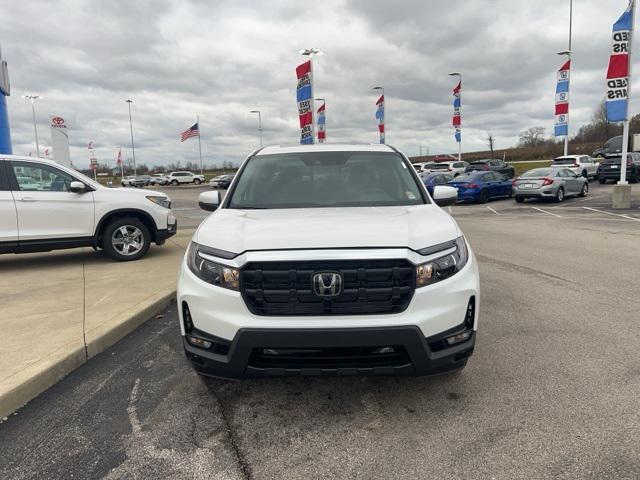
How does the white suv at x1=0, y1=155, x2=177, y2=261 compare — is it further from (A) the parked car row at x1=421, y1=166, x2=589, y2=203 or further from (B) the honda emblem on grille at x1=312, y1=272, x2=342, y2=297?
(A) the parked car row at x1=421, y1=166, x2=589, y2=203

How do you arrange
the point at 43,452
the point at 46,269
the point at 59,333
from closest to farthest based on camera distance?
the point at 43,452
the point at 59,333
the point at 46,269

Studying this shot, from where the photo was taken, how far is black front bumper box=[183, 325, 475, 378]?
2768 mm

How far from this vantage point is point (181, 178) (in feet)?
216

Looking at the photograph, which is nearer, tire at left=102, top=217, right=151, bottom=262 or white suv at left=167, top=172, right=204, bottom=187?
tire at left=102, top=217, right=151, bottom=262

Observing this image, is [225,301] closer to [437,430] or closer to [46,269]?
[437,430]

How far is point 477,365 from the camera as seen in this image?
3867mm

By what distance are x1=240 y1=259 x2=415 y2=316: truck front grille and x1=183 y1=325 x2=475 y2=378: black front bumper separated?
15cm

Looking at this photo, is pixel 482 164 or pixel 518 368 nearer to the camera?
pixel 518 368

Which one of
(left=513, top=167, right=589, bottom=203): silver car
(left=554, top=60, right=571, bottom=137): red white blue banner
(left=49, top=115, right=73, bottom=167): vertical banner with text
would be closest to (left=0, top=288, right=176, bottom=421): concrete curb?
(left=49, top=115, right=73, bottom=167): vertical banner with text

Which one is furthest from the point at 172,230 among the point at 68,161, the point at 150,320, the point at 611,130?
the point at 611,130

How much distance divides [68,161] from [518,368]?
17366 millimetres

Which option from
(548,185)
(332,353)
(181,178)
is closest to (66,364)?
(332,353)

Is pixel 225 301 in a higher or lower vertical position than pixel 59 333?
higher

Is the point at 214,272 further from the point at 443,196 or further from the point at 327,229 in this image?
the point at 443,196
